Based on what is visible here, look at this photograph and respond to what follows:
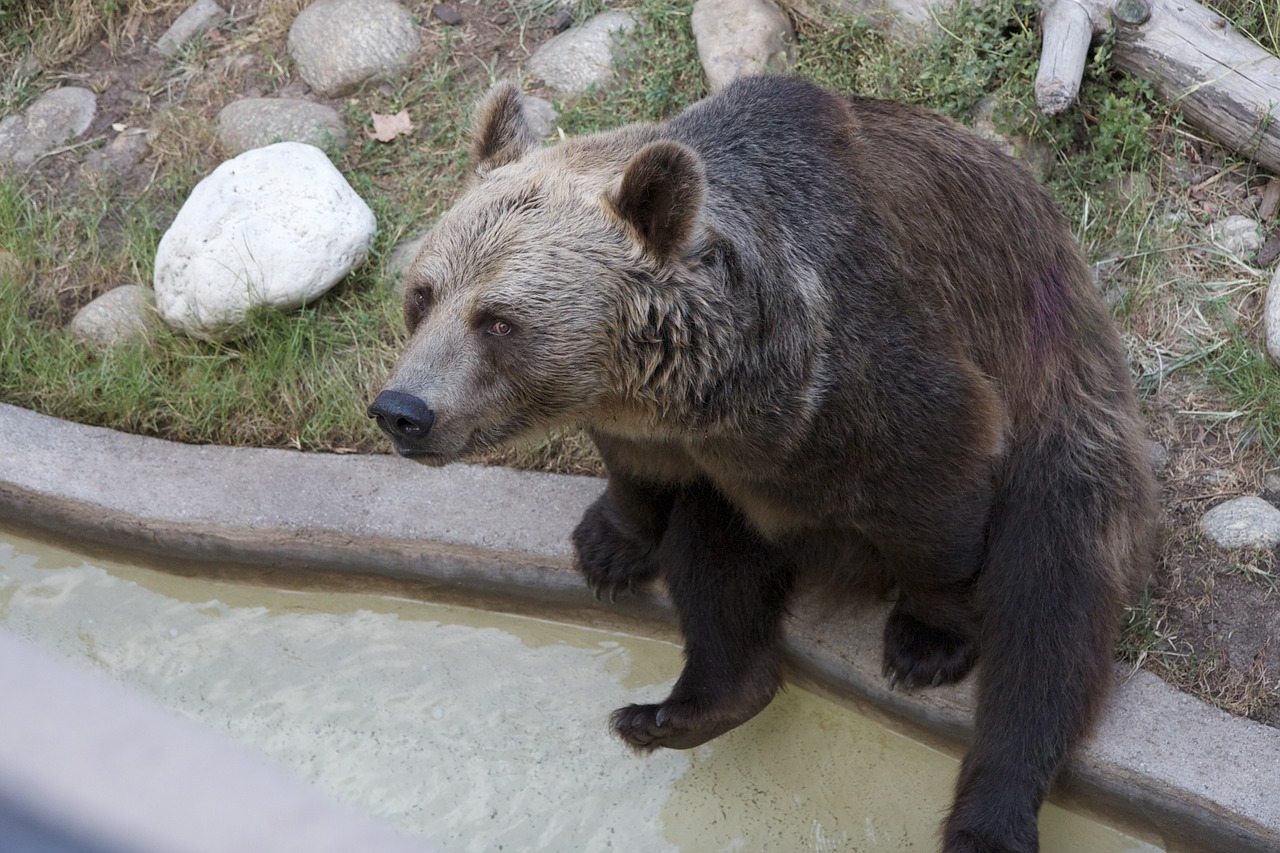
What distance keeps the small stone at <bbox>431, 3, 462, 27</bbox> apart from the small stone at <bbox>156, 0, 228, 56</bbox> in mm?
1193

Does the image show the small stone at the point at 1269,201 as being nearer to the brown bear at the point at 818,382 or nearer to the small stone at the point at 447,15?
the brown bear at the point at 818,382

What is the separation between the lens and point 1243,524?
4.22 meters

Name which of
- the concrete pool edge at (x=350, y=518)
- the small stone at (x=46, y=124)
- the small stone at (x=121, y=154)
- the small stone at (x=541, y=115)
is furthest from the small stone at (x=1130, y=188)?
the small stone at (x=46, y=124)

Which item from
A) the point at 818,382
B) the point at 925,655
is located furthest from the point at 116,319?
the point at 925,655

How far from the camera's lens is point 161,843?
0.82 m

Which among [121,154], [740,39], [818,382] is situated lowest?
[121,154]

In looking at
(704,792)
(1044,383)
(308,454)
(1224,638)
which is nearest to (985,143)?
(1044,383)

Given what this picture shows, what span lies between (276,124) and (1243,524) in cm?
459

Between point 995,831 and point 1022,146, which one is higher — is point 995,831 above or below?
below

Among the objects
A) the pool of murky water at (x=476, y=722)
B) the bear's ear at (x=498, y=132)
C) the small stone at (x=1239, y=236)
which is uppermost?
the bear's ear at (x=498, y=132)

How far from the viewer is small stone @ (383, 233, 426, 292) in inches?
216

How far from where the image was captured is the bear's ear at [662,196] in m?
2.91

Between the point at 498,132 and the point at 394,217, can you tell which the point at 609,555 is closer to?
the point at 498,132

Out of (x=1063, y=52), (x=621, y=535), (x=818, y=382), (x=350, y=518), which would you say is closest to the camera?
(x=818, y=382)
